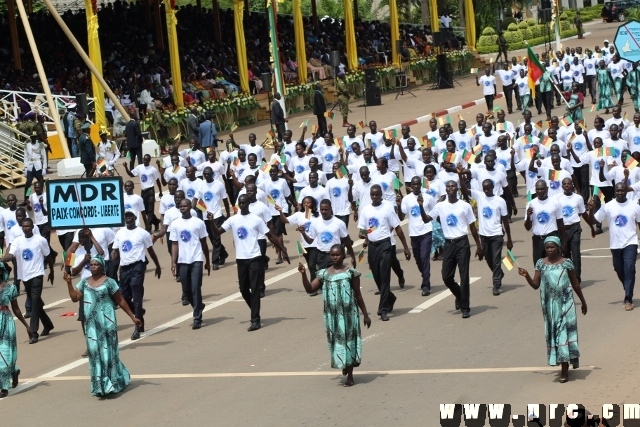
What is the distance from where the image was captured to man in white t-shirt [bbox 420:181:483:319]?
16.4 metres

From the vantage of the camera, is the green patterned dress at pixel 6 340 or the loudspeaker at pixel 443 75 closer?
the green patterned dress at pixel 6 340

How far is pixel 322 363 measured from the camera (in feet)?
48.0

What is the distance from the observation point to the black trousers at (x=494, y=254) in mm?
17578

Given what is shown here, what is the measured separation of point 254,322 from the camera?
1681cm

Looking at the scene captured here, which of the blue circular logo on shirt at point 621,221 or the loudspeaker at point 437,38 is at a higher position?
the loudspeaker at point 437,38

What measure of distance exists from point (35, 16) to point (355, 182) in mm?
26494

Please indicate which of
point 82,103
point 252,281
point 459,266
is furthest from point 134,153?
point 459,266

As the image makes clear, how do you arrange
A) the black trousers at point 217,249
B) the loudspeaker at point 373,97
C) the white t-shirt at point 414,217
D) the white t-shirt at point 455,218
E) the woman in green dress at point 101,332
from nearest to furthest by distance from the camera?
the woman in green dress at point 101,332
the white t-shirt at point 455,218
the white t-shirt at point 414,217
the black trousers at point 217,249
the loudspeaker at point 373,97

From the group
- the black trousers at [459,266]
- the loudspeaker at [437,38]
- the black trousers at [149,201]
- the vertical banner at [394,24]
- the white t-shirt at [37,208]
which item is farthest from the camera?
the loudspeaker at [437,38]

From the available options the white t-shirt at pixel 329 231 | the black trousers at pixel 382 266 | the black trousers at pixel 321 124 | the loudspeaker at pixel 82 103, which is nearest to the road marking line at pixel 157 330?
the white t-shirt at pixel 329 231

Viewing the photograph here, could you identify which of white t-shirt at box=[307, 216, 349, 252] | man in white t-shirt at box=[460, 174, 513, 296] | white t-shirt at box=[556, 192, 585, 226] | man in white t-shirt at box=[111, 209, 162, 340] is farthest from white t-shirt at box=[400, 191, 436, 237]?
man in white t-shirt at box=[111, 209, 162, 340]

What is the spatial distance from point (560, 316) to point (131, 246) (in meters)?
6.26

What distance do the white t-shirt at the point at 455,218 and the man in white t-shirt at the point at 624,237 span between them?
5.58 ft

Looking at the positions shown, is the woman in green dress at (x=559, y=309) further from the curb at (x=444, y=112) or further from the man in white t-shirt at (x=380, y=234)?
the curb at (x=444, y=112)
